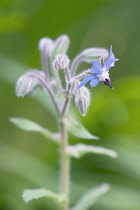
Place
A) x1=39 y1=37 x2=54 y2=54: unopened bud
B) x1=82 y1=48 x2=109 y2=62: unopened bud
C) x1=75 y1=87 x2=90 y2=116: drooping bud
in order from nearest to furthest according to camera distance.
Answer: x1=75 y1=87 x2=90 y2=116: drooping bud, x1=82 y1=48 x2=109 y2=62: unopened bud, x1=39 y1=37 x2=54 y2=54: unopened bud

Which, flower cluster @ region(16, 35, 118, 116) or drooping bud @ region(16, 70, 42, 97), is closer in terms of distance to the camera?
flower cluster @ region(16, 35, 118, 116)

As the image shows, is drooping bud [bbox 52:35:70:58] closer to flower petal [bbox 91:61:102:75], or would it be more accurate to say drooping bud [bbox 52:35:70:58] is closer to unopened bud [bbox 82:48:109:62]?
unopened bud [bbox 82:48:109:62]

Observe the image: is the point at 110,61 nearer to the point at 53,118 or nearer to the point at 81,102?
the point at 81,102

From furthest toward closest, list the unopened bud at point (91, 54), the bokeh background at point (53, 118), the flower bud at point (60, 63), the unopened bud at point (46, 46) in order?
the bokeh background at point (53, 118) < the unopened bud at point (46, 46) < the unopened bud at point (91, 54) < the flower bud at point (60, 63)

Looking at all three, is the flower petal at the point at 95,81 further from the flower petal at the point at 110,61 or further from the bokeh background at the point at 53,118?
the bokeh background at the point at 53,118

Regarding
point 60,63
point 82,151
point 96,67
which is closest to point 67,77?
point 60,63

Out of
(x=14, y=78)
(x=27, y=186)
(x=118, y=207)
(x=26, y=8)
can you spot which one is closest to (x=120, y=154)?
(x=118, y=207)

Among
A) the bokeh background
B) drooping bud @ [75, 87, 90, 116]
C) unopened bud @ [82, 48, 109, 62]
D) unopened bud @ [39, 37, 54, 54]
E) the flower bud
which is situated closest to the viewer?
the flower bud

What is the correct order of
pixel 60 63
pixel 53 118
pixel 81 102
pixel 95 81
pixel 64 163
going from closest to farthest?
pixel 95 81 → pixel 60 63 → pixel 81 102 → pixel 64 163 → pixel 53 118

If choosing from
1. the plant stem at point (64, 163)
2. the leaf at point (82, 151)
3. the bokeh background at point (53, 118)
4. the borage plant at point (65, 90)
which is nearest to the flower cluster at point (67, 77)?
the borage plant at point (65, 90)

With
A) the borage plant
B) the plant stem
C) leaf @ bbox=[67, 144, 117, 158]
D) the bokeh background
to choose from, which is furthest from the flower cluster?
the bokeh background
